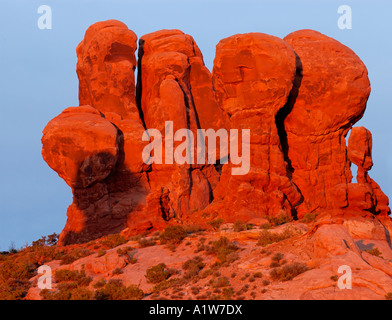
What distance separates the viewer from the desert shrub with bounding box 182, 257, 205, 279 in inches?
1033

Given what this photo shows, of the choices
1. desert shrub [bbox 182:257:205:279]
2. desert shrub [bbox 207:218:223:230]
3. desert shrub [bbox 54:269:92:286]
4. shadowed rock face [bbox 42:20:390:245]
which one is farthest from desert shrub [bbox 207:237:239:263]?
shadowed rock face [bbox 42:20:390:245]

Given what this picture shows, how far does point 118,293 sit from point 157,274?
2212 mm

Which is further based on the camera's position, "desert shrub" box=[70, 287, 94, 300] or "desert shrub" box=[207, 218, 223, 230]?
"desert shrub" box=[207, 218, 223, 230]

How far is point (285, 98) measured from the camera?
1570 inches

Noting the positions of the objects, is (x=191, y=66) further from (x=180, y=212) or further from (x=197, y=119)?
(x=180, y=212)

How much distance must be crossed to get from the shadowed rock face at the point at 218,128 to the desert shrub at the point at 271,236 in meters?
7.15

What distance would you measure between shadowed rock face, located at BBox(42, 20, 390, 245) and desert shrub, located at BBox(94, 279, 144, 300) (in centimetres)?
942

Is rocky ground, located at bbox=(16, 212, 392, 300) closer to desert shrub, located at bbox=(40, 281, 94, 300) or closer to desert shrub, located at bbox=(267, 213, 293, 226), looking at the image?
desert shrub, located at bbox=(40, 281, 94, 300)

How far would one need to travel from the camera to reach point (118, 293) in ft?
82.4

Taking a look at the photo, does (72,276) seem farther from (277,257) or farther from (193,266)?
(277,257)

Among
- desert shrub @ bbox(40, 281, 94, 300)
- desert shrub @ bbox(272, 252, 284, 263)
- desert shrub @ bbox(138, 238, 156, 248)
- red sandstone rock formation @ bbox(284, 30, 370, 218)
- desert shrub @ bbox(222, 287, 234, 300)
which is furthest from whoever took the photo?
red sandstone rock formation @ bbox(284, 30, 370, 218)
